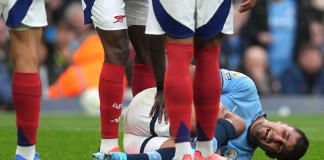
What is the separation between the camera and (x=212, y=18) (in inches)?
272

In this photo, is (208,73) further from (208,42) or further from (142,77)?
(142,77)

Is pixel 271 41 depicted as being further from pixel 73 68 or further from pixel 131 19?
pixel 131 19

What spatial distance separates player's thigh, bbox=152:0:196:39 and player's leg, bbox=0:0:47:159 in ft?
2.67

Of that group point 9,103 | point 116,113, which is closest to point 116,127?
point 116,113

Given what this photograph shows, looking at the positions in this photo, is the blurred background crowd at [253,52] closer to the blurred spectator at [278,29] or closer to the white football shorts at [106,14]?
the blurred spectator at [278,29]

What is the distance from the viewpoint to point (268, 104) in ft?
54.1

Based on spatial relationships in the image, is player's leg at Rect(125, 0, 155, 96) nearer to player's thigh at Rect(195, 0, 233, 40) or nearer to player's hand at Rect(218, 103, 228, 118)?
player's hand at Rect(218, 103, 228, 118)

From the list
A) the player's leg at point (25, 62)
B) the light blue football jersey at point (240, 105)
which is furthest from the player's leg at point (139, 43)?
the player's leg at point (25, 62)

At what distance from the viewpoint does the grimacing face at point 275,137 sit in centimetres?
805

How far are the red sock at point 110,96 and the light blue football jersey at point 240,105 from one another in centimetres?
100

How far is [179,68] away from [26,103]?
105 centimetres

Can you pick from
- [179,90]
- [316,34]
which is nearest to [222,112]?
[179,90]

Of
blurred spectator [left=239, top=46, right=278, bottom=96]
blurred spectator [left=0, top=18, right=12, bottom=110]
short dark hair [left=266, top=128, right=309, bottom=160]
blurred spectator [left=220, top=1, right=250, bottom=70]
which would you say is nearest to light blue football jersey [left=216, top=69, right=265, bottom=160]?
short dark hair [left=266, top=128, right=309, bottom=160]

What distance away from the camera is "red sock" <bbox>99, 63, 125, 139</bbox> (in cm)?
746
